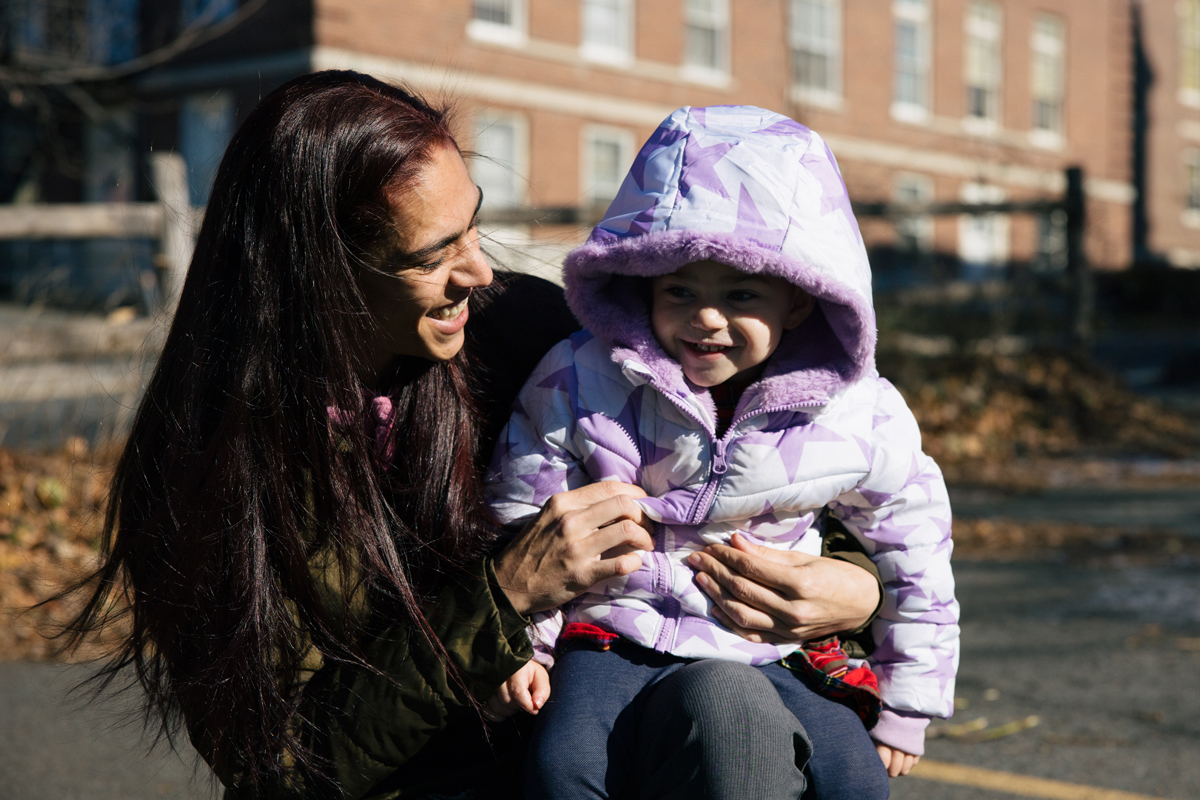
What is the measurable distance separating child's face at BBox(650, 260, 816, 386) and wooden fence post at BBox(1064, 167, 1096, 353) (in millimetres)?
8688

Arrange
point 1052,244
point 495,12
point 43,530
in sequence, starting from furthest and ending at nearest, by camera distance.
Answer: point 495,12 < point 1052,244 < point 43,530

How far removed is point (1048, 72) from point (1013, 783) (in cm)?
2652

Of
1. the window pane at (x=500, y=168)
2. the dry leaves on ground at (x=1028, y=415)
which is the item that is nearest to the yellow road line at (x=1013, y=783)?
the dry leaves on ground at (x=1028, y=415)

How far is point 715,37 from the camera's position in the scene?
20109 millimetres

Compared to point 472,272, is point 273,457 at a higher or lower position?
lower

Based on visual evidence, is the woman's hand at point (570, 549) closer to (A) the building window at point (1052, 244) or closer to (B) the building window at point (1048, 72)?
(A) the building window at point (1052, 244)

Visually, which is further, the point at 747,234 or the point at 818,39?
the point at 818,39

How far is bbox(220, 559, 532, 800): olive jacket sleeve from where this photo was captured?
176 centimetres

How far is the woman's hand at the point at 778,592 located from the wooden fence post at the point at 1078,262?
28.9 ft

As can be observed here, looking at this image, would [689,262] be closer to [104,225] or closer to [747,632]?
[747,632]

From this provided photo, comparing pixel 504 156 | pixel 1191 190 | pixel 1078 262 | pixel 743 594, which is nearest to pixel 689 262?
pixel 743 594

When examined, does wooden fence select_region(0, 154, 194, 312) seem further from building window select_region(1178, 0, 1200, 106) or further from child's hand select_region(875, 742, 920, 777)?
building window select_region(1178, 0, 1200, 106)

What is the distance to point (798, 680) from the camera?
190 cm

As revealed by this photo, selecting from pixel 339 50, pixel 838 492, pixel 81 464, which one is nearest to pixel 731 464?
pixel 838 492
